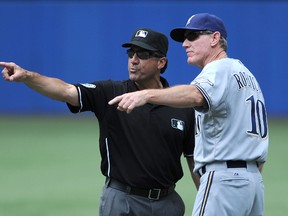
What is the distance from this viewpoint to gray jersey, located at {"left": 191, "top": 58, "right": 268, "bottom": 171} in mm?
5289

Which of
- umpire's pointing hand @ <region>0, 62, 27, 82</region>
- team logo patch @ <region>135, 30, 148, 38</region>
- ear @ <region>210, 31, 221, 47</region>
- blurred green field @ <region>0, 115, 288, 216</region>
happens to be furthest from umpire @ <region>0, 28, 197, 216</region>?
blurred green field @ <region>0, 115, 288, 216</region>

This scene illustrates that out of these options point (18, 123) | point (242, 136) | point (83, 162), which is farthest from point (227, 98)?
point (18, 123)

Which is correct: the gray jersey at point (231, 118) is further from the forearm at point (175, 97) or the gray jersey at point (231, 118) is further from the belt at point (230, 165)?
the forearm at point (175, 97)

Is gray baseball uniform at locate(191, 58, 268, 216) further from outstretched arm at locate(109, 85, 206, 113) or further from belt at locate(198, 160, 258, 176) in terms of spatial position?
outstretched arm at locate(109, 85, 206, 113)

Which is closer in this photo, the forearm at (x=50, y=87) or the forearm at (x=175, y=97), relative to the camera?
the forearm at (x=175, y=97)

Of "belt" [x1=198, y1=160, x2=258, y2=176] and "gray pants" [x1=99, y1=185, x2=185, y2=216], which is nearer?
"belt" [x1=198, y1=160, x2=258, y2=176]

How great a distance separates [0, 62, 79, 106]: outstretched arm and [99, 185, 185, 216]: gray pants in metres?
0.83

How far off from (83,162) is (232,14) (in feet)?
26.8

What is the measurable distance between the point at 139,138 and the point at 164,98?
1372 mm

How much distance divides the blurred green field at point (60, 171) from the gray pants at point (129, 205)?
134 inches

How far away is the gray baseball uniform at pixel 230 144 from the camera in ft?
17.5

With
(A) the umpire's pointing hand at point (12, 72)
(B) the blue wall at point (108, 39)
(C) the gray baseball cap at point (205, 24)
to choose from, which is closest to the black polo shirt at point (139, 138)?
(A) the umpire's pointing hand at point (12, 72)

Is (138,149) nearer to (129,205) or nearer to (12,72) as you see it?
(129,205)

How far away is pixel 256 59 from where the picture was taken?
66.9 ft
